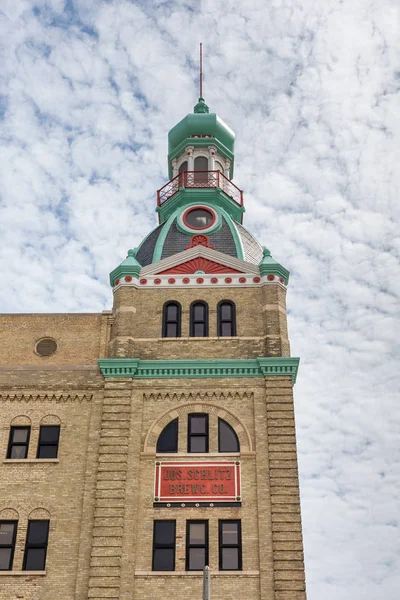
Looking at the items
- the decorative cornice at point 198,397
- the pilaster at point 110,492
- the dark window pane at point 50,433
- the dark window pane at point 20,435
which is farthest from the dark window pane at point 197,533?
the dark window pane at point 20,435

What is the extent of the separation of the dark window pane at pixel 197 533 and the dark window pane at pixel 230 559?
0.83m

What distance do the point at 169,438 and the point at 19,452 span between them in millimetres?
5599

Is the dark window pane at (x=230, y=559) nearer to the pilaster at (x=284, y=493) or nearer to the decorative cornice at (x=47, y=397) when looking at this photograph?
the pilaster at (x=284, y=493)

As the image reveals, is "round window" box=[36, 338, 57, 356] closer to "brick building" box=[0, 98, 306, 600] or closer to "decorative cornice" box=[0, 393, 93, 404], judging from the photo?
"brick building" box=[0, 98, 306, 600]

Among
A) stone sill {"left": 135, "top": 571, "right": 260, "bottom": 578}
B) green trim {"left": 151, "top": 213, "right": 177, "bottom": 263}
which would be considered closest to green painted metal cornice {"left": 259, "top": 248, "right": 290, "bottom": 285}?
green trim {"left": 151, "top": 213, "right": 177, "bottom": 263}

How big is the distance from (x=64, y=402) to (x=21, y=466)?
2.90 metres

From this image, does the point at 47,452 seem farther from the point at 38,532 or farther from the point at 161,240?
the point at 161,240

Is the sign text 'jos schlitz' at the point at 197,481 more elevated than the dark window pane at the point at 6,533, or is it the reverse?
the sign text 'jos schlitz' at the point at 197,481

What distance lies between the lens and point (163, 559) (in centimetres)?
2623

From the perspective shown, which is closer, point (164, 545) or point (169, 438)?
point (164, 545)

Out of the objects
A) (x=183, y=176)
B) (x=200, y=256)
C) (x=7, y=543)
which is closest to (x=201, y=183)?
(x=183, y=176)

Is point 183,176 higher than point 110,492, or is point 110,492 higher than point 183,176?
point 183,176

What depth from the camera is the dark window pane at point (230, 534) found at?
86.8 ft

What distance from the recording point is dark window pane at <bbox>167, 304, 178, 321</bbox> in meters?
32.1
